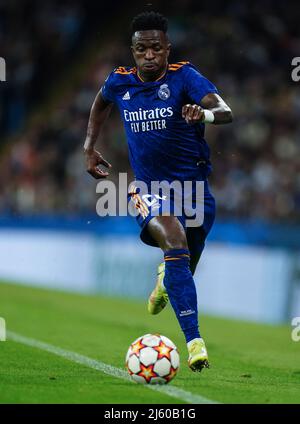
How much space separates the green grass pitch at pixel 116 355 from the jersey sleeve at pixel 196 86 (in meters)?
2.02

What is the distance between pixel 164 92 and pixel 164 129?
0.93 ft

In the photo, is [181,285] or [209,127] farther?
[209,127]

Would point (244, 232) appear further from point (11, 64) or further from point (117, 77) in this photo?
point (11, 64)

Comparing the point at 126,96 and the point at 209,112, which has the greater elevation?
the point at 126,96

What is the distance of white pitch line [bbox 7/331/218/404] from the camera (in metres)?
6.06

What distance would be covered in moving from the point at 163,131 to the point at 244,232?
7.15 m

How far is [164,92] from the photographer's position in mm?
7547

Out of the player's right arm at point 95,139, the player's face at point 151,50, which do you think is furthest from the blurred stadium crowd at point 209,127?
the player's face at point 151,50

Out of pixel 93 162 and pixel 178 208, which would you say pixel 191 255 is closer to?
pixel 178 208

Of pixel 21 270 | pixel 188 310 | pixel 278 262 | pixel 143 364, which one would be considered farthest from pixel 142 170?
pixel 21 270

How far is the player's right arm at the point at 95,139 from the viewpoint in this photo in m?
8.24

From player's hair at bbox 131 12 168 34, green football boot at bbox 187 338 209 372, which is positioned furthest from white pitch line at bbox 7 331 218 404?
player's hair at bbox 131 12 168 34

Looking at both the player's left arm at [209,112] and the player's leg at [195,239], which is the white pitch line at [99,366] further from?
the player's left arm at [209,112]

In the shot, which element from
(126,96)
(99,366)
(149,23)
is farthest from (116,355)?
(149,23)
